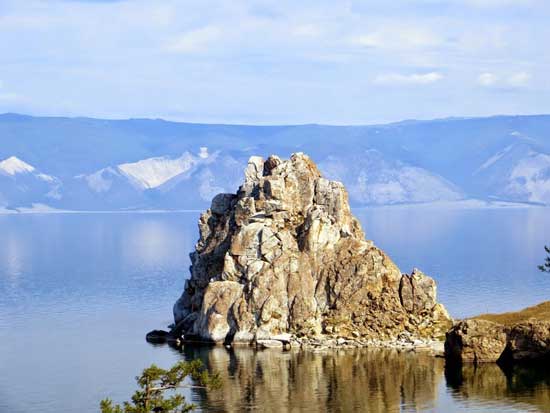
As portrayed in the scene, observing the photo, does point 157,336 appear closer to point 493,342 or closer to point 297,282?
point 297,282

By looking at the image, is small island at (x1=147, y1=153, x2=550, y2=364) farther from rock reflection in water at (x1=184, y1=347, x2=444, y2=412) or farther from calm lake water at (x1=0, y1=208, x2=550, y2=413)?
calm lake water at (x1=0, y1=208, x2=550, y2=413)

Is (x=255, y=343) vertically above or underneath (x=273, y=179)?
underneath

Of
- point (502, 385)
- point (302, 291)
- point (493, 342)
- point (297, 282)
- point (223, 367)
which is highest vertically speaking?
point (297, 282)

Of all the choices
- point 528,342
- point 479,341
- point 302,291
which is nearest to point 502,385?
point 528,342

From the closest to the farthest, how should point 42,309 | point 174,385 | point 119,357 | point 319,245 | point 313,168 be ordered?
point 174,385, point 119,357, point 319,245, point 313,168, point 42,309

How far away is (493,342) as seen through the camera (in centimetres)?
7275

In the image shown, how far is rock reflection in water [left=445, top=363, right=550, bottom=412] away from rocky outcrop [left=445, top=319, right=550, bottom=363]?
0.80 metres

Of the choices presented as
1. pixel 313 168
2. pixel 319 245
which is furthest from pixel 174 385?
pixel 313 168

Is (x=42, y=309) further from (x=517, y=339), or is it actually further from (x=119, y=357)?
(x=517, y=339)

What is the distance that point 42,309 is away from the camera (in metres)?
106

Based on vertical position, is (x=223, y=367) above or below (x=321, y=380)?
above

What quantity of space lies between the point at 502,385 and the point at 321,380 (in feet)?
33.4

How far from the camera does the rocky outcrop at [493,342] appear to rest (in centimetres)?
7180

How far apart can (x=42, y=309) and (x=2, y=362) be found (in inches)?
1211
